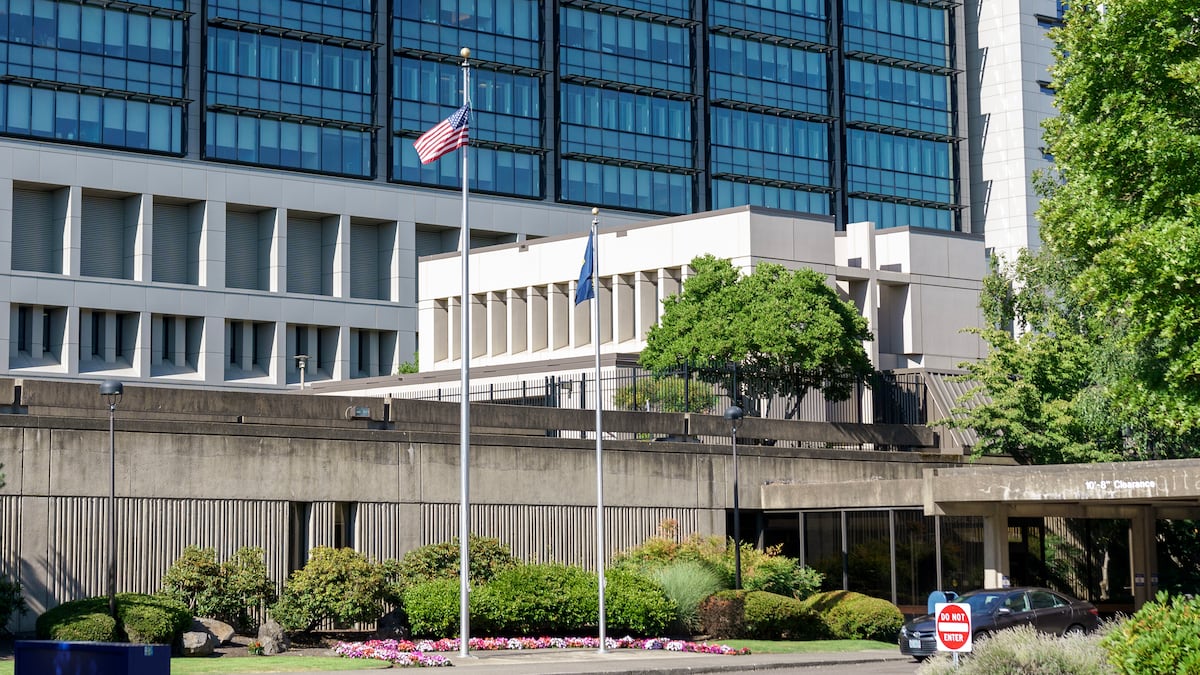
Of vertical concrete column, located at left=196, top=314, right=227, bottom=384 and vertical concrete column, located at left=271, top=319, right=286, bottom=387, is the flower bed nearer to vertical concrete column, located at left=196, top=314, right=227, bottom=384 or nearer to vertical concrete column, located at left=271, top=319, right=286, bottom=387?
vertical concrete column, located at left=196, top=314, right=227, bottom=384

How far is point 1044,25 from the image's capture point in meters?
108

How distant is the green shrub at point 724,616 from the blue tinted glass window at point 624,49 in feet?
179

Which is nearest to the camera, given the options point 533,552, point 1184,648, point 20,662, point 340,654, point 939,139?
point 1184,648

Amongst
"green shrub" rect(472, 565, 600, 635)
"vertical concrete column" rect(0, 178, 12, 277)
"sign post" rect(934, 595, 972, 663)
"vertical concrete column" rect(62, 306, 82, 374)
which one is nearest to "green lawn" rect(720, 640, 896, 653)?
"green shrub" rect(472, 565, 600, 635)

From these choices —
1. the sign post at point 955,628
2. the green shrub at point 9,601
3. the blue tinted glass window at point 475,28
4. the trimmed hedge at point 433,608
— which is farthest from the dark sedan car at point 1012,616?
the blue tinted glass window at point 475,28

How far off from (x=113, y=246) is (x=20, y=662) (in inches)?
2285

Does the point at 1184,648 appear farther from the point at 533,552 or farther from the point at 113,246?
the point at 113,246

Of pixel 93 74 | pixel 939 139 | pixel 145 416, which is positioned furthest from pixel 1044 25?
pixel 145 416

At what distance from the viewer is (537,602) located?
1451 inches

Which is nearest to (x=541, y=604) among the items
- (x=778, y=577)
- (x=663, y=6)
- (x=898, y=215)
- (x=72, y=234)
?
(x=778, y=577)

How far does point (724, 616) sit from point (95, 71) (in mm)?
48970

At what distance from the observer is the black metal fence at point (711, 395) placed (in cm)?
5056

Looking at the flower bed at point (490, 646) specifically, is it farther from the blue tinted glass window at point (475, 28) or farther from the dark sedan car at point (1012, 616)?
the blue tinted glass window at point (475, 28)

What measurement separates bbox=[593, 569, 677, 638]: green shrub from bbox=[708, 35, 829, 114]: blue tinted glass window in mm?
58442
